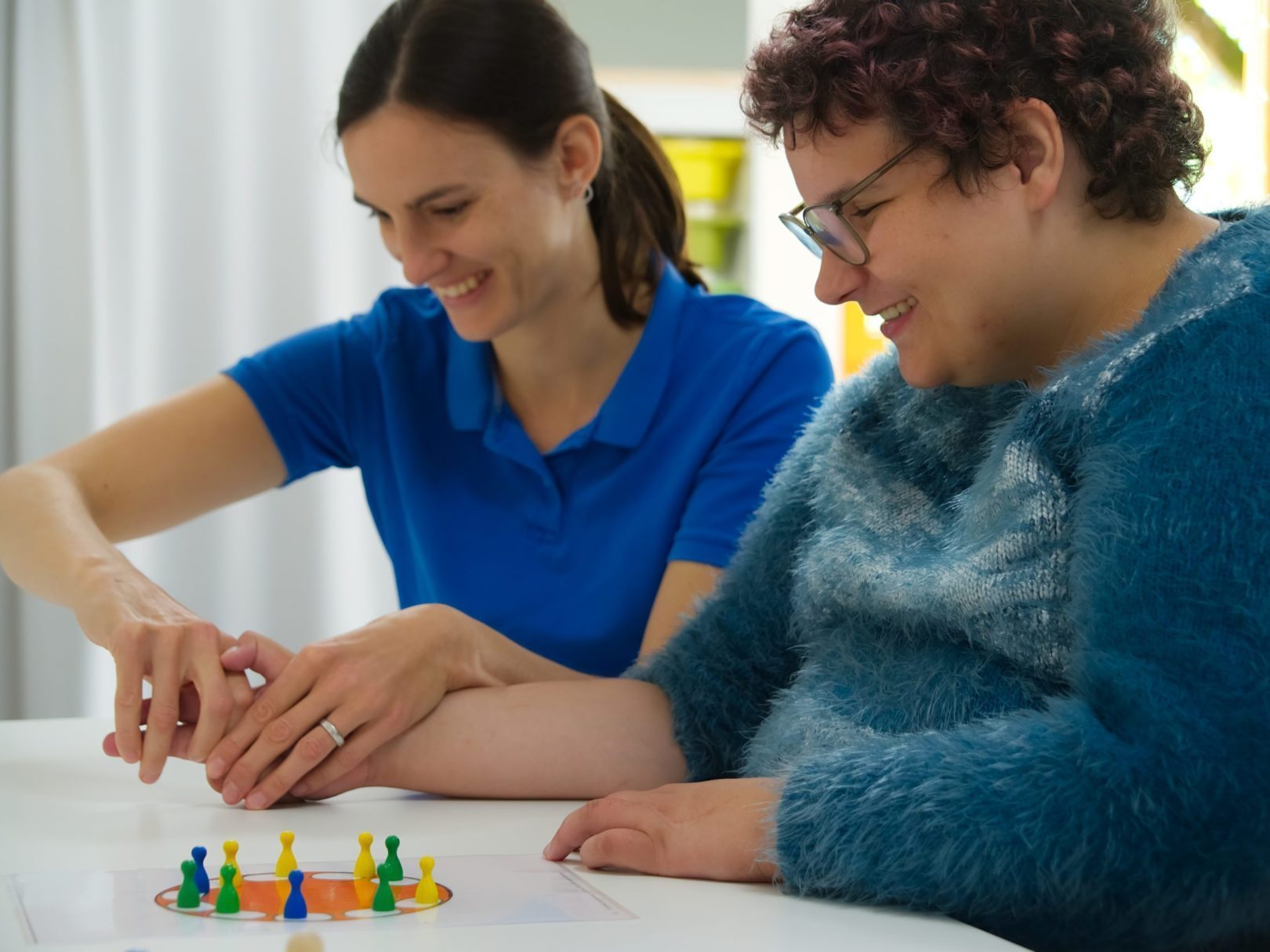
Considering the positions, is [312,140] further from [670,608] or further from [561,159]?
[670,608]

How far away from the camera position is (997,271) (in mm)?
922

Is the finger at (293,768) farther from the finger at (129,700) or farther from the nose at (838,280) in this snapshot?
the nose at (838,280)

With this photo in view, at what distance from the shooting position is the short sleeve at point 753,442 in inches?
56.1

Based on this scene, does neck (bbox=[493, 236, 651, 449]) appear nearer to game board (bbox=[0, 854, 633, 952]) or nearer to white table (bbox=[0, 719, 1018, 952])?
white table (bbox=[0, 719, 1018, 952])

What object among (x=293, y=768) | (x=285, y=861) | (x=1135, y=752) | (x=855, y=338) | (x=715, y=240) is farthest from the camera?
(x=715, y=240)

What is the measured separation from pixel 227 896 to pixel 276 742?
33 centimetres

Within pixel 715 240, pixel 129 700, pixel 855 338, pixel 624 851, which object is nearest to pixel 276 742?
pixel 129 700

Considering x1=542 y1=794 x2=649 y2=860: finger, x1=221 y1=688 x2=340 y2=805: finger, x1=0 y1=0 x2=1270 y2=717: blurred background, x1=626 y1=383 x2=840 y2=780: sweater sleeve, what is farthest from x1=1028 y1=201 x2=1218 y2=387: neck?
x1=0 y1=0 x2=1270 y2=717: blurred background

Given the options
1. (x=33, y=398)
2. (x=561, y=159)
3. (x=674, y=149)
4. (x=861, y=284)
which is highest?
(x=674, y=149)

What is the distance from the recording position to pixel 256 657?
1122 mm

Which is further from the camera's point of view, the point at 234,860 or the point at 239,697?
the point at 239,697

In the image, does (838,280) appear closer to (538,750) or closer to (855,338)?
(538,750)

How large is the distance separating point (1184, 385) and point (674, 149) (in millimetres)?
2787

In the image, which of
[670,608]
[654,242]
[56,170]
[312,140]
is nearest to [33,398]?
[56,170]
